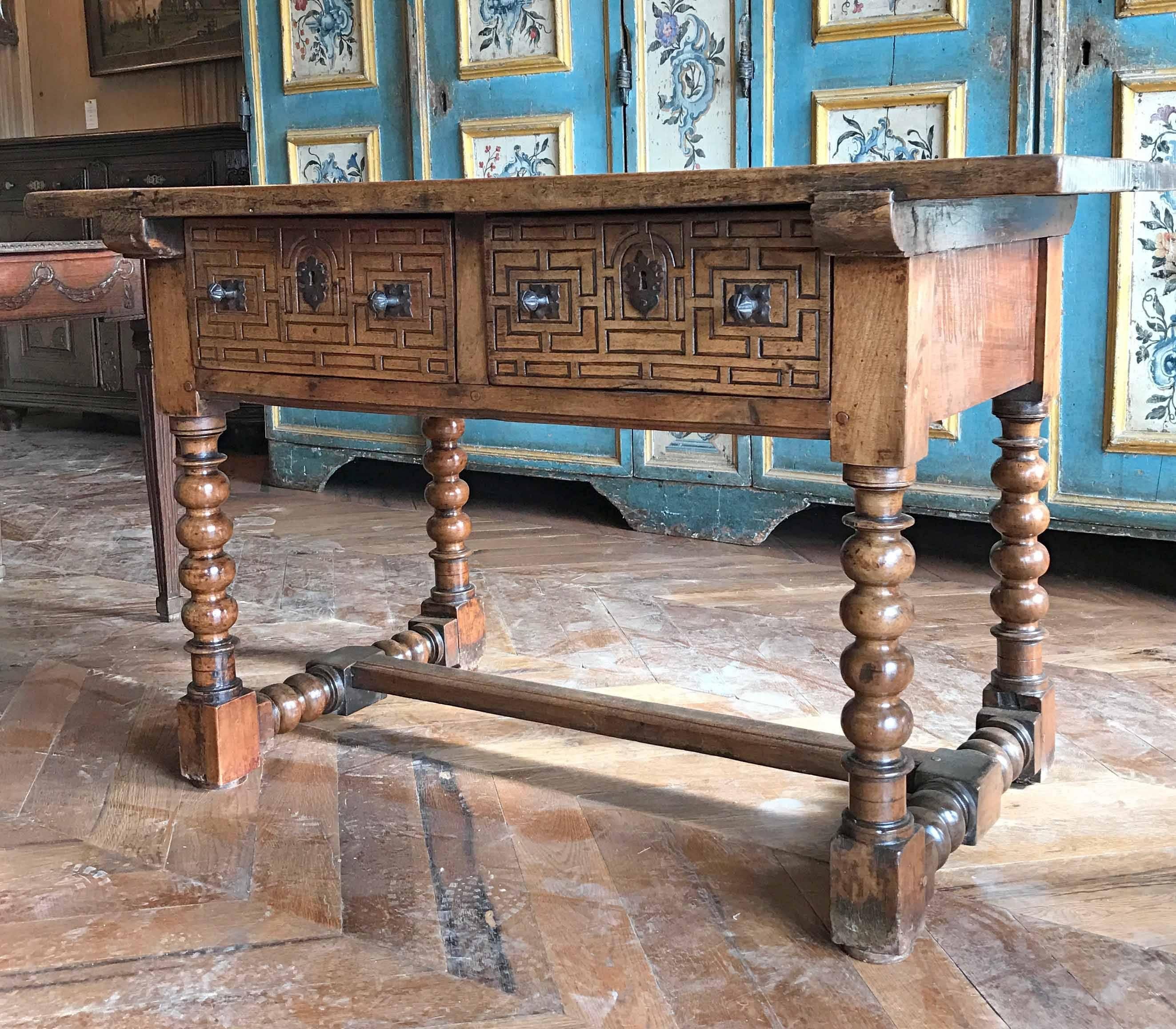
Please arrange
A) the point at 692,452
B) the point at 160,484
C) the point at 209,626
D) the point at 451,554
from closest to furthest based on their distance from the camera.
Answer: the point at 209,626 → the point at 451,554 → the point at 160,484 → the point at 692,452

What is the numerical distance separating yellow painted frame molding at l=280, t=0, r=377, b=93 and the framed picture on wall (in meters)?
1.32

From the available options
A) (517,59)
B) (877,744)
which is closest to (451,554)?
(877,744)

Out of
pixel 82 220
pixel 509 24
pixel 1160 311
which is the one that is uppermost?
pixel 509 24

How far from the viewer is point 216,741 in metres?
1.91

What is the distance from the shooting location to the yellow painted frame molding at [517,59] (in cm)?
324

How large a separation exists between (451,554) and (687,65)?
1.41m

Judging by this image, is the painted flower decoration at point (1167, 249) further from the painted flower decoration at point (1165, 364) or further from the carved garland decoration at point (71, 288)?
the carved garland decoration at point (71, 288)

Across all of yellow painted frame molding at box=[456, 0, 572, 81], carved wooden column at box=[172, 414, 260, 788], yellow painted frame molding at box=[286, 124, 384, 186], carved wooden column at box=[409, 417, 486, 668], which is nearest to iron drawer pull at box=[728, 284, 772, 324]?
carved wooden column at box=[172, 414, 260, 788]

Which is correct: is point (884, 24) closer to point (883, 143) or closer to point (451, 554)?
point (883, 143)

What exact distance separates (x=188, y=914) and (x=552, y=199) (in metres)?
0.92

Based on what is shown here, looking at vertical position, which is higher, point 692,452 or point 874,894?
point 692,452

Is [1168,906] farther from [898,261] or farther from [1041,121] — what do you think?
[1041,121]

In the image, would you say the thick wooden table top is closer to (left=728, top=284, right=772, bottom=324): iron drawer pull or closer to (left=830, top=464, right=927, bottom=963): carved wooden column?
(left=728, top=284, right=772, bottom=324): iron drawer pull

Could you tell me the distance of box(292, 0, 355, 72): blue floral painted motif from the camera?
12.0ft
